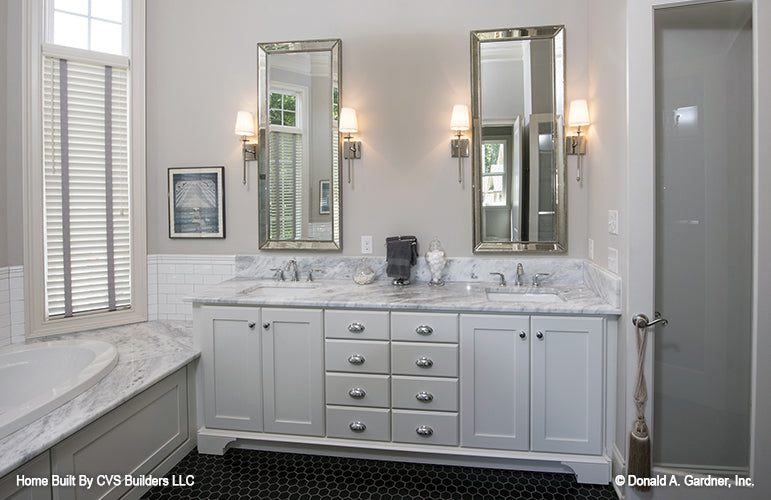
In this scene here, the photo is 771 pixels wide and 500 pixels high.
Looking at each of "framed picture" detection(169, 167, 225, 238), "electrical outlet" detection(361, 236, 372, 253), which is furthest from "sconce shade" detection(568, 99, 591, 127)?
"framed picture" detection(169, 167, 225, 238)

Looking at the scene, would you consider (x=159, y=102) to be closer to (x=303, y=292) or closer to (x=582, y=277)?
(x=303, y=292)

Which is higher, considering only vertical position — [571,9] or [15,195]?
[571,9]

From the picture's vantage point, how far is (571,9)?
8.65 feet

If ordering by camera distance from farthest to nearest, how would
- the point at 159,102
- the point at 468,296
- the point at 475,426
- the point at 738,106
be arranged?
1. the point at 159,102
2. the point at 468,296
3. the point at 475,426
4. the point at 738,106

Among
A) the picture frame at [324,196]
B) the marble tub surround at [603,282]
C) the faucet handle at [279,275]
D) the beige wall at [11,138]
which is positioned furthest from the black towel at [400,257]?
the beige wall at [11,138]

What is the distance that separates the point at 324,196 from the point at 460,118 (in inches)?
40.6

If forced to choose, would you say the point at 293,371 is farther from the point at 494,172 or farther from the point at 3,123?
the point at 3,123

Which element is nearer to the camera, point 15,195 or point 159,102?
point 15,195

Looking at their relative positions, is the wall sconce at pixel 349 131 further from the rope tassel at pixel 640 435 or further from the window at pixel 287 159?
the rope tassel at pixel 640 435

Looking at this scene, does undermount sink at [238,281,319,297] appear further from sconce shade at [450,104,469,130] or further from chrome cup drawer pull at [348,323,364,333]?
sconce shade at [450,104,469,130]

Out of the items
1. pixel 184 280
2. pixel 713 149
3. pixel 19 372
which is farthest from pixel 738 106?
pixel 19 372

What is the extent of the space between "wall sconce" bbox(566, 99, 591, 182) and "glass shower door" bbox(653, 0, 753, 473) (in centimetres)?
60

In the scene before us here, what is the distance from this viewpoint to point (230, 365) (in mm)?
2410

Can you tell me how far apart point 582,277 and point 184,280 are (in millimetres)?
2753
